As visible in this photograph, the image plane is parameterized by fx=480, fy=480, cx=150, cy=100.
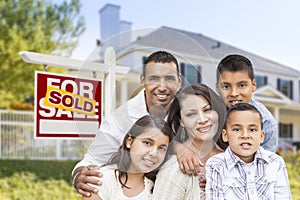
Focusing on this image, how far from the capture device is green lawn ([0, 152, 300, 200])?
631 cm

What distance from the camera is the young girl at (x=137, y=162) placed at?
185 cm

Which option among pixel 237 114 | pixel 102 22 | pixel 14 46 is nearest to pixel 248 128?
pixel 237 114

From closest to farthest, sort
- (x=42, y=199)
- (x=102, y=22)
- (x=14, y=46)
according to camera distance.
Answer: (x=42, y=199) < (x=14, y=46) < (x=102, y=22)

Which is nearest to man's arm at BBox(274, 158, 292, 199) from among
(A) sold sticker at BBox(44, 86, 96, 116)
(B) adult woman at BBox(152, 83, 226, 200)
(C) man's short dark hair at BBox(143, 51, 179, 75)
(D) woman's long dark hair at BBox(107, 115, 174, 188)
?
(B) adult woman at BBox(152, 83, 226, 200)

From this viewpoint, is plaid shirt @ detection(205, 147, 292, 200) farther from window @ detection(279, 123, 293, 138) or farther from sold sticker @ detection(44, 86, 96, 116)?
window @ detection(279, 123, 293, 138)

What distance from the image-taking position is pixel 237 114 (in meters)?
1.86

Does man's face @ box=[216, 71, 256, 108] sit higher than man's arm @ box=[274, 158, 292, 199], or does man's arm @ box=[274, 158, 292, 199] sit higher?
man's face @ box=[216, 71, 256, 108]

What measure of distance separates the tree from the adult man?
7818 millimetres

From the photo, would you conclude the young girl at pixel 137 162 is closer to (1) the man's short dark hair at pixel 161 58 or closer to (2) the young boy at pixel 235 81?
(1) the man's short dark hair at pixel 161 58

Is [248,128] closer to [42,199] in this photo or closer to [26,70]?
[42,199]

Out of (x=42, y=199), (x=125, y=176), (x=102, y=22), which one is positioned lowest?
(x=42, y=199)

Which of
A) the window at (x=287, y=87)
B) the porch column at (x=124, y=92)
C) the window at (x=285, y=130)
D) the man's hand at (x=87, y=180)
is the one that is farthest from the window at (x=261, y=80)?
the man's hand at (x=87, y=180)

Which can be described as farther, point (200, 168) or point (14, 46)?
point (14, 46)

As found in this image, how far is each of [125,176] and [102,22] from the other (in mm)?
10419
